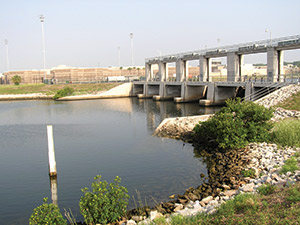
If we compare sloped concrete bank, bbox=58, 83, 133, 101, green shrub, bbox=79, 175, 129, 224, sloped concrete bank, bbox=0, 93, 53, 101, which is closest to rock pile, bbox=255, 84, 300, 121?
green shrub, bbox=79, 175, 129, 224

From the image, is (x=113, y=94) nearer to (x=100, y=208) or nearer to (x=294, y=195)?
(x=100, y=208)

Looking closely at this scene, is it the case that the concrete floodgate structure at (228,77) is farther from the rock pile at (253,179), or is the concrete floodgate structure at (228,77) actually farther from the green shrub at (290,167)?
the green shrub at (290,167)

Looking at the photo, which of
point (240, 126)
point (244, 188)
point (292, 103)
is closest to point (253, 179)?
point (244, 188)

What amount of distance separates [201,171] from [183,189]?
9.95ft

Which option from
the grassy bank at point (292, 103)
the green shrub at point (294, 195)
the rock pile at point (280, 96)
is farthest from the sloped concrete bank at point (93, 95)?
the green shrub at point (294, 195)

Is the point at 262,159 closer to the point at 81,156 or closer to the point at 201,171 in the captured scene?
the point at 201,171

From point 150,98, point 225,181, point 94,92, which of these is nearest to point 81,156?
point 225,181

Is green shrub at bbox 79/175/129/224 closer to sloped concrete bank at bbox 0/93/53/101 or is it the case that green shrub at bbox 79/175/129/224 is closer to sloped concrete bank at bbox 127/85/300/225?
sloped concrete bank at bbox 127/85/300/225

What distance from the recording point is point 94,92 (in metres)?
81.1

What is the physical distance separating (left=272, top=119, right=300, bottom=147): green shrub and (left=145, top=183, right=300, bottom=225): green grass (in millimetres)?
7965

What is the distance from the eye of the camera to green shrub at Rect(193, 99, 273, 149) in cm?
1988

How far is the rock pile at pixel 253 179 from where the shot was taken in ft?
37.6

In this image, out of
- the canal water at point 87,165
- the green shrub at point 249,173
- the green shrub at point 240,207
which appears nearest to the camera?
the green shrub at point 240,207

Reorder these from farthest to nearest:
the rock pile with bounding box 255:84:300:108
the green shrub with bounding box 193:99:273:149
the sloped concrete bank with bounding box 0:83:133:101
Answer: the sloped concrete bank with bounding box 0:83:133:101, the rock pile with bounding box 255:84:300:108, the green shrub with bounding box 193:99:273:149
